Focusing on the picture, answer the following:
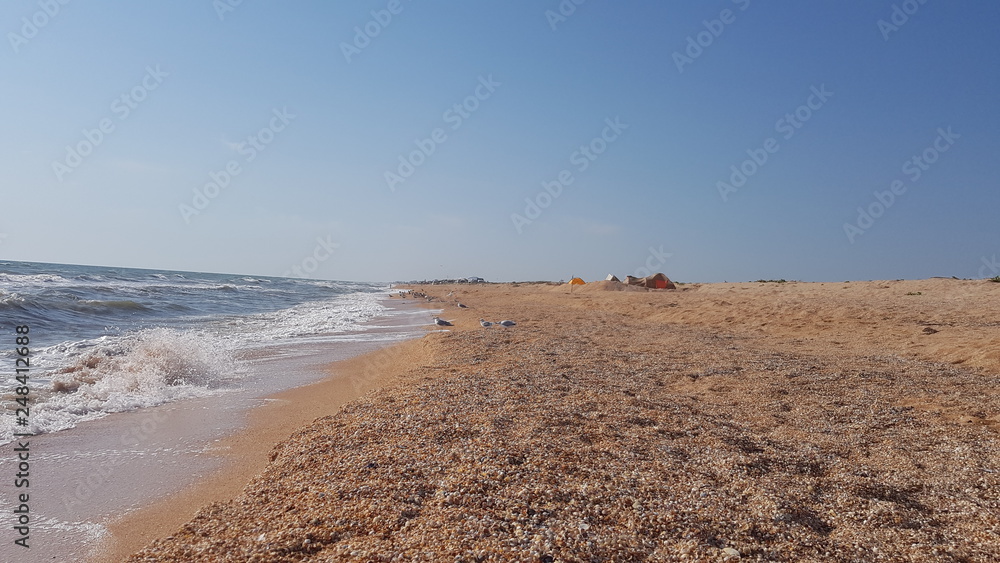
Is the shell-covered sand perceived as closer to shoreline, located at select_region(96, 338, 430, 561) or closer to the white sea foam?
shoreline, located at select_region(96, 338, 430, 561)

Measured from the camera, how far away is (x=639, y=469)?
11.2ft

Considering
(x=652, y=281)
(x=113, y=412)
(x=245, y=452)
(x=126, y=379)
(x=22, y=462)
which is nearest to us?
(x=22, y=462)

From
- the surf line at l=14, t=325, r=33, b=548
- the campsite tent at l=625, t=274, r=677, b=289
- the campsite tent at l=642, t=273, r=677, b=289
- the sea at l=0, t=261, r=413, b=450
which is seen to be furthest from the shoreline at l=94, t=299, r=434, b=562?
the campsite tent at l=642, t=273, r=677, b=289

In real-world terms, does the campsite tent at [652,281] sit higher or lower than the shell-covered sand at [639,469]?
higher

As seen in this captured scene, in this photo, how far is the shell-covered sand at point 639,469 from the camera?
2574mm

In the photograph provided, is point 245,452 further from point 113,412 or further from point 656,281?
point 656,281

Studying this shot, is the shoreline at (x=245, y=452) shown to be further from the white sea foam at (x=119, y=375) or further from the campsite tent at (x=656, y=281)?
the campsite tent at (x=656, y=281)

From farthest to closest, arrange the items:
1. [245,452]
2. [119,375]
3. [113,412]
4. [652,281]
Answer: [652,281] < [119,375] < [113,412] < [245,452]

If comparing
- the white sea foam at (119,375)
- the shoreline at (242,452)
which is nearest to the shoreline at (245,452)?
the shoreline at (242,452)

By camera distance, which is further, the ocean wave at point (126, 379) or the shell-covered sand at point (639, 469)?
the ocean wave at point (126, 379)

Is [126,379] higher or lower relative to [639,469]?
lower

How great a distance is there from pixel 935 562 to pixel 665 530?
1.20 meters

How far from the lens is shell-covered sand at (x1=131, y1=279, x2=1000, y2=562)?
2574mm

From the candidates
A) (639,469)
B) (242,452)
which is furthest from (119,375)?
(639,469)
